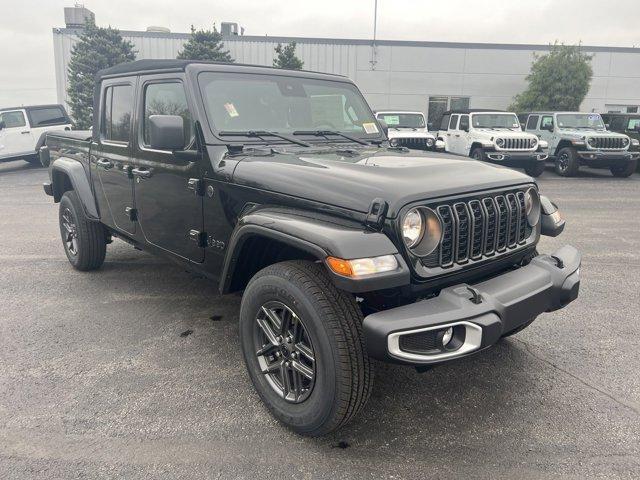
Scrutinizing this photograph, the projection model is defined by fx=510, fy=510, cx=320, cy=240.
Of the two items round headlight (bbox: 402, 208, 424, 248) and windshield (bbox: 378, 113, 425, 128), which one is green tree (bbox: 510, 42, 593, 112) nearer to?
windshield (bbox: 378, 113, 425, 128)

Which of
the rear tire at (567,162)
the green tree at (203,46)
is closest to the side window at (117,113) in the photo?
the rear tire at (567,162)

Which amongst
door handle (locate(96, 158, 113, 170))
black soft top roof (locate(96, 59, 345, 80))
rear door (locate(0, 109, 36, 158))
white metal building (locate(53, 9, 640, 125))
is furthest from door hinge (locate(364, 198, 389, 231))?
white metal building (locate(53, 9, 640, 125))

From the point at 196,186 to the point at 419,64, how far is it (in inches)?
895

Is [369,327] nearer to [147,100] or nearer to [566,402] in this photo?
[566,402]

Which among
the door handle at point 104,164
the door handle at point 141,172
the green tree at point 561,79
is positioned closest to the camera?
the door handle at point 141,172

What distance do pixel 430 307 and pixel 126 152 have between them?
288 centimetres

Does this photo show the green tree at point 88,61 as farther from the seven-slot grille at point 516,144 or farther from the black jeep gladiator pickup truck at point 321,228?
the black jeep gladiator pickup truck at point 321,228

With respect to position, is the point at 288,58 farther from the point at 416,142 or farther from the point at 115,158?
the point at 115,158

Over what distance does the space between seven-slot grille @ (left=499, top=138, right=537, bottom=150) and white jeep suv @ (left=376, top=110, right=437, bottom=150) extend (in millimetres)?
Result: 1814

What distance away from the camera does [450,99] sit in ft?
79.6

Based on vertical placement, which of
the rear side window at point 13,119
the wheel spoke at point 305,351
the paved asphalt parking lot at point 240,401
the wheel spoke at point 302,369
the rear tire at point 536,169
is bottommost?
the paved asphalt parking lot at point 240,401

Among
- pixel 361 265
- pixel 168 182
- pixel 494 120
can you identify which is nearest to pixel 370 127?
pixel 168 182

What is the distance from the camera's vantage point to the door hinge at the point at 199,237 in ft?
10.9

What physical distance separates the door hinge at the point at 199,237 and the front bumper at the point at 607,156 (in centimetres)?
1291
